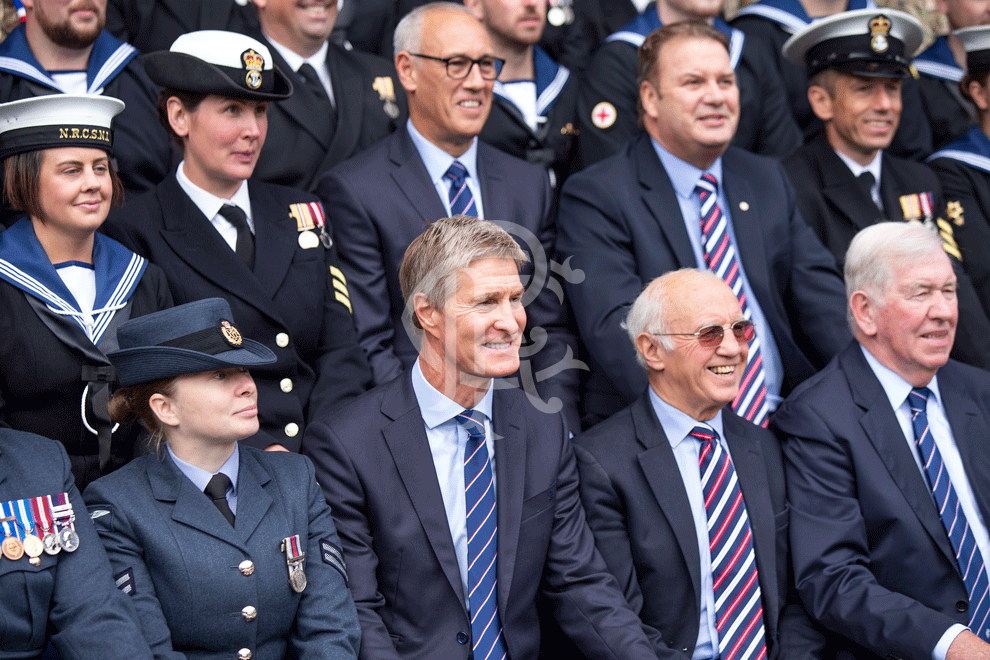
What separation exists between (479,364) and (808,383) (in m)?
1.27

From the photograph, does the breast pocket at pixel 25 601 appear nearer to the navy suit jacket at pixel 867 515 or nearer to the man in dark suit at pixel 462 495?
the man in dark suit at pixel 462 495

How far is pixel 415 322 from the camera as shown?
3.57m

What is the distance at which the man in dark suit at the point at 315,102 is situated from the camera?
4.54 m

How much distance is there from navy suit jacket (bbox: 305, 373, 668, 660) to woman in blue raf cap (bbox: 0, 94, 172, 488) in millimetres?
665

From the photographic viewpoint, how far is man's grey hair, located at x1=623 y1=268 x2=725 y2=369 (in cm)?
367

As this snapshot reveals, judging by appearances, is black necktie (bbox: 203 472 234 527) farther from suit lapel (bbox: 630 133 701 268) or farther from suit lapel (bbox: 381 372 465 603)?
suit lapel (bbox: 630 133 701 268)

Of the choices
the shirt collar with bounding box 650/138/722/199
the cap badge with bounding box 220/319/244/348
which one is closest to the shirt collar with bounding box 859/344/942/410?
the shirt collar with bounding box 650/138/722/199

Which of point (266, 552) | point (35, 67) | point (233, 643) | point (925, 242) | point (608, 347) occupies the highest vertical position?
point (35, 67)

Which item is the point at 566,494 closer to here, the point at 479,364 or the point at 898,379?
the point at 479,364

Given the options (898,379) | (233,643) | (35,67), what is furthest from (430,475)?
(35,67)

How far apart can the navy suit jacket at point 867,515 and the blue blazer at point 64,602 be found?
204cm

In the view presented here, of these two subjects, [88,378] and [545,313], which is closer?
[88,378]

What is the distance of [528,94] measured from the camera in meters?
5.24

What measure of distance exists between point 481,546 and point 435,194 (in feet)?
4.96
